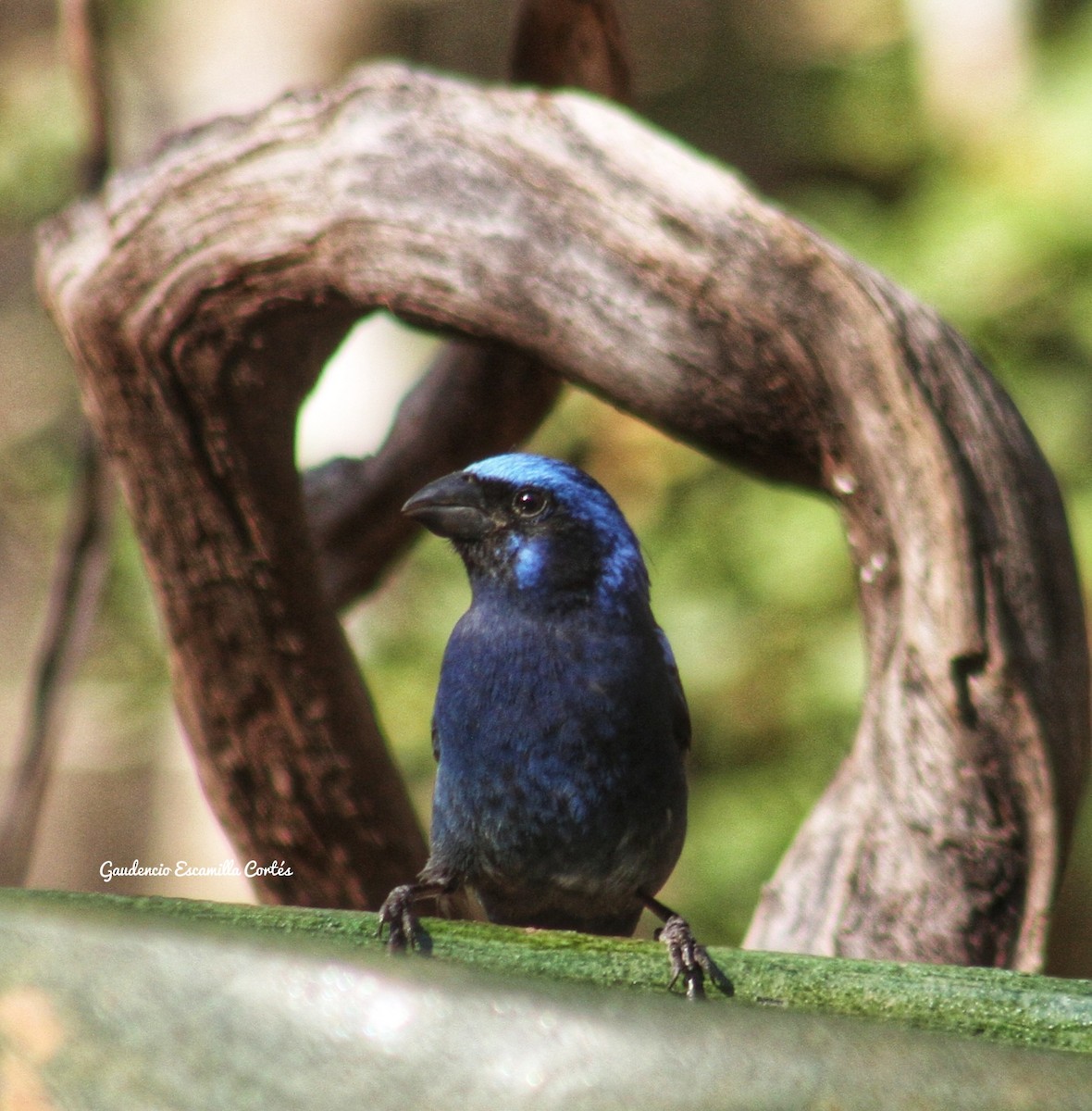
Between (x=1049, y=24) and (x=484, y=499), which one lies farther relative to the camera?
(x=1049, y=24)

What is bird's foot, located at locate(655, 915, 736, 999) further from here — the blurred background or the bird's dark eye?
the blurred background

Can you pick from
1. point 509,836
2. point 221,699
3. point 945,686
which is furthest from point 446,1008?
point 221,699

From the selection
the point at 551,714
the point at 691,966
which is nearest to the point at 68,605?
the point at 551,714

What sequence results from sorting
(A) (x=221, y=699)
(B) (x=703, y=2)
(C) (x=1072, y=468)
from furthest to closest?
(B) (x=703, y=2) < (C) (x=1072, y=468) < (A) (x=221, y=699)

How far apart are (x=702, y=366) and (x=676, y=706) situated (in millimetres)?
558

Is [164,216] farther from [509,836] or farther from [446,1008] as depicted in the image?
[446,1008]

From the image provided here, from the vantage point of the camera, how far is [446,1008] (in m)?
1.12

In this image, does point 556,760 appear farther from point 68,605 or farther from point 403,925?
point 68,605

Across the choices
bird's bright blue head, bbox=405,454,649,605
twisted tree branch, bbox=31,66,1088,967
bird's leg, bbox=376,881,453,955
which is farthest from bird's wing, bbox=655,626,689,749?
bird's leg, bbox=376,881,453,955

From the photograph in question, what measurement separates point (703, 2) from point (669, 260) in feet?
14.5

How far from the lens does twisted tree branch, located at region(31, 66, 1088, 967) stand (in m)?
2.16

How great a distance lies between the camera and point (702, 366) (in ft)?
7.07

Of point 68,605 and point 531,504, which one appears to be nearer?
point 531,504

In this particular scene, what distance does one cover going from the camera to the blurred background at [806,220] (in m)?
4.02
